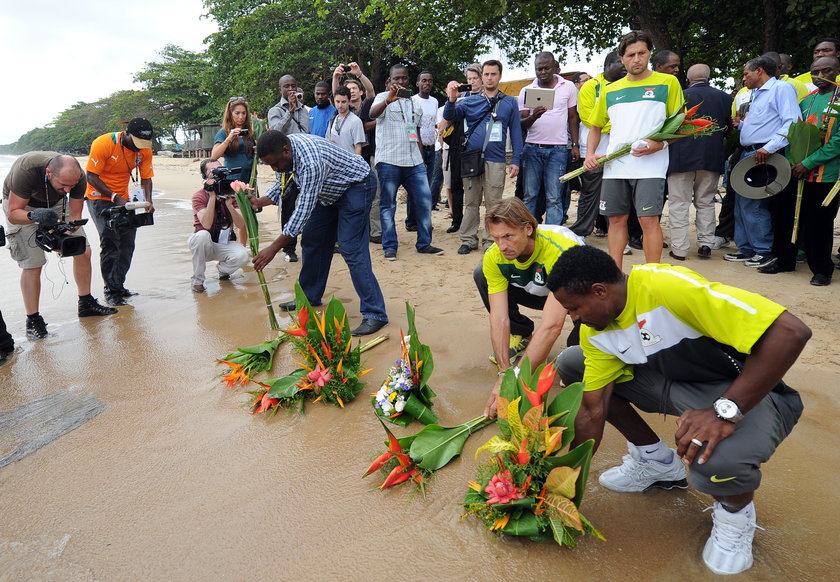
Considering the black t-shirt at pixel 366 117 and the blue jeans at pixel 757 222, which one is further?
the black t-shirt at pixel 366 117

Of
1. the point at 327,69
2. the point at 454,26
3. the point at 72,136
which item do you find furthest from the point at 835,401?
the point at 72,136

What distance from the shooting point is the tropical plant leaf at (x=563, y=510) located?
1.77m

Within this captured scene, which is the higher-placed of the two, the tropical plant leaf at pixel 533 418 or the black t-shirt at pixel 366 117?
the black t-shirt at pixel 366 117

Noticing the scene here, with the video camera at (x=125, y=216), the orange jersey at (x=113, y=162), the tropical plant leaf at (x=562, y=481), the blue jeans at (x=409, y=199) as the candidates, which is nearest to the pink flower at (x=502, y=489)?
the tropical plant leaf at (x=562, y=481)

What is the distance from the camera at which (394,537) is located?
6.64 ft

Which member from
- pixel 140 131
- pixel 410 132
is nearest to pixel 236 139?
pixel 140 131

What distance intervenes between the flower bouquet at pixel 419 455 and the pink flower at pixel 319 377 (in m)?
0.66

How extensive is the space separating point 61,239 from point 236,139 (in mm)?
1832

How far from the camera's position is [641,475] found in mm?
2121

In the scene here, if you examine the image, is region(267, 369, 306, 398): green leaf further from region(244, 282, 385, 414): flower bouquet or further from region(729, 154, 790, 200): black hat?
region(729, 154, 790, 200): black hat

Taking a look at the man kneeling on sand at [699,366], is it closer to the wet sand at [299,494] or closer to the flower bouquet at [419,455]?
the wet sand at [299,494]

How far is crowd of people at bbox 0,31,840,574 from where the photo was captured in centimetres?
173

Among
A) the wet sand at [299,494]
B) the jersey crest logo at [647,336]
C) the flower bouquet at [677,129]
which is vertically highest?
the flower bouquet at [677,129]

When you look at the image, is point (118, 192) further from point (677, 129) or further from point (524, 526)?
point (524, 526)
